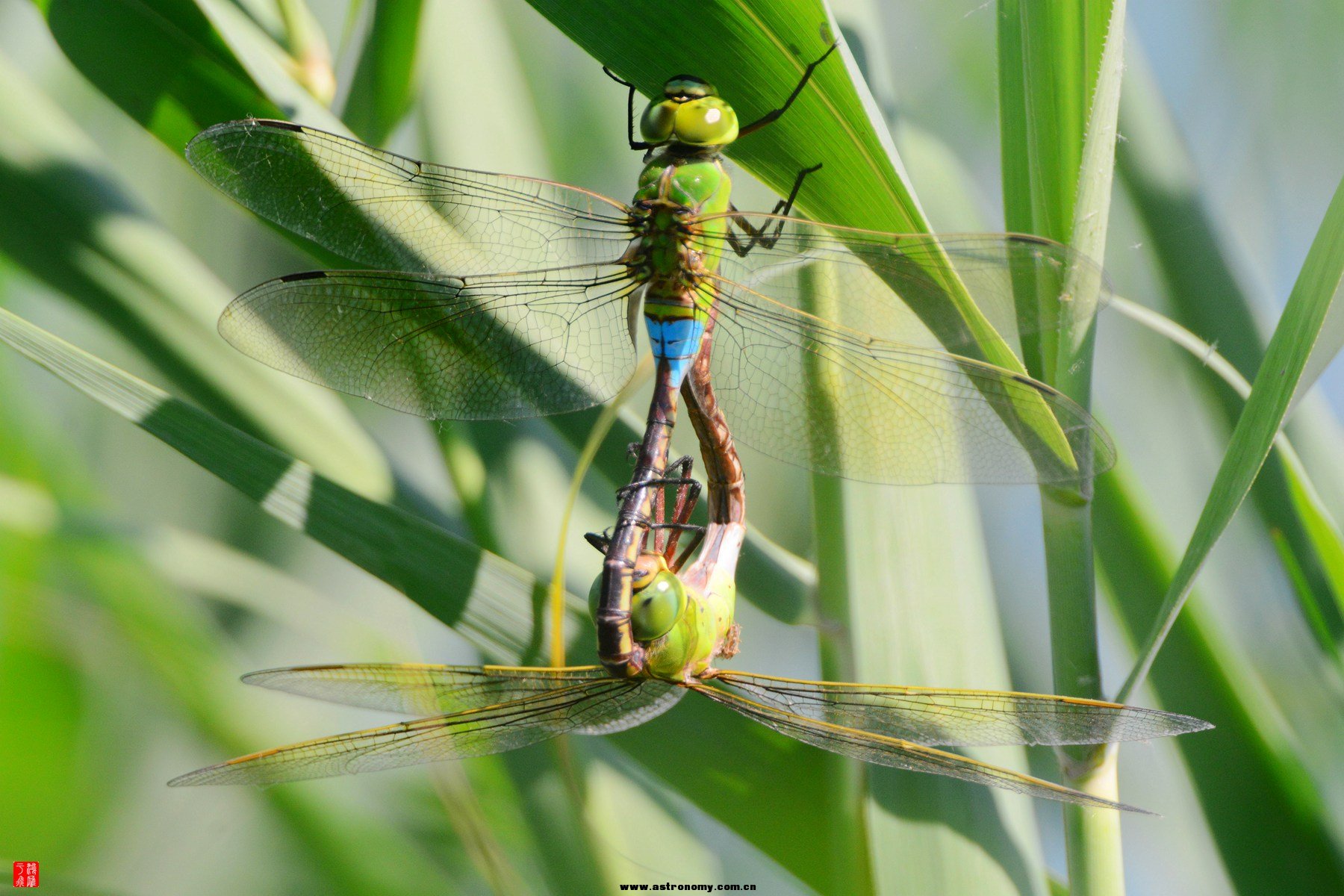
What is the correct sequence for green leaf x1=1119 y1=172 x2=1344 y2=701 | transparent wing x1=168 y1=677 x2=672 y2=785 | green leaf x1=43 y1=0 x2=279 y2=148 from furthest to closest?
1. green leaf x1=43 y1=0 x2=279 y2=148
2. transparent wing x1=168 y1=677 x2=672 y2=785
3. green leaf x1=1119 y1=172 x2=1344 y2=701

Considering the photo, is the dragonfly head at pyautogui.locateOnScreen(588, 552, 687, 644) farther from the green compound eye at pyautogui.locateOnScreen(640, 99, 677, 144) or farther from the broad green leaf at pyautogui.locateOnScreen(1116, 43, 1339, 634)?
the broad green leaf at pyautogui.locateOnScreen(1116, 43, 1339, 634)

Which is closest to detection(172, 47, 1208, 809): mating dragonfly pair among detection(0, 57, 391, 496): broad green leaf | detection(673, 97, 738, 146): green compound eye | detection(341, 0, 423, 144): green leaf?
detection(673, 97, 738, 146): green compound eye

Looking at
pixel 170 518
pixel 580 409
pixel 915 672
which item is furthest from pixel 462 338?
pixel 170 518

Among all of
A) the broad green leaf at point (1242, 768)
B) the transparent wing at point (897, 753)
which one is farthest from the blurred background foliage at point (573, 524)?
the transparent wing at point (897, 753)

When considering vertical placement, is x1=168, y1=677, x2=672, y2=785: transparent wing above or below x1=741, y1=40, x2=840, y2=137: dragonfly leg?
below

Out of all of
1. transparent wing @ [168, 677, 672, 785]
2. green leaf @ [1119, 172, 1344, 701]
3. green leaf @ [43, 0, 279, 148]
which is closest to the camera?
green leaf @ [1119, 172, 1344, 701]

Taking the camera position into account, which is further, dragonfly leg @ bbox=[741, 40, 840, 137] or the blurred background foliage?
the blurred background foliage

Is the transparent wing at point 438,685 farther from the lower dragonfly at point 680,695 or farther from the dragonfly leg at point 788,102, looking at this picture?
the dragonfly leg at point 788,102
